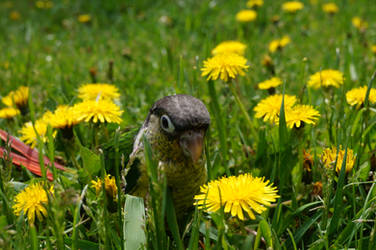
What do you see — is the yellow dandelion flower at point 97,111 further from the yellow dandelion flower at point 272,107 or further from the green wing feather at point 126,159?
the yellow dandelion flower at point 272,107

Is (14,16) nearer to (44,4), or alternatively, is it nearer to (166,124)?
(44,4)

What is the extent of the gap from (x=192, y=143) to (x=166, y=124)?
0.14m

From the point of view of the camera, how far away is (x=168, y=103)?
1.56m

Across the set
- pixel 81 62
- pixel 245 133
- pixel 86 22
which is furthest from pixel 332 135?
pixel 86 22

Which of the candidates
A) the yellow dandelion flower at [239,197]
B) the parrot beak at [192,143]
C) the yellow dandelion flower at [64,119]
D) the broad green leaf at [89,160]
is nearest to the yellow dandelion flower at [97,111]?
the yellow dandelion flower at [64,119]

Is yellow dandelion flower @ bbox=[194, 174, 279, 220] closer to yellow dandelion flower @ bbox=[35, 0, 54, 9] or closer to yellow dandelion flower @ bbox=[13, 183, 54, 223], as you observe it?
yellow dandelion flower @ bbox=[13, 183, 54, 223]

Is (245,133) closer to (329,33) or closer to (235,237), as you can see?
(235,237)

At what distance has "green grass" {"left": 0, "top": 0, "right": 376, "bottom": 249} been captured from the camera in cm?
136

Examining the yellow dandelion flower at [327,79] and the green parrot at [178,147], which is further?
the yellow dandelion flower at [327,79]

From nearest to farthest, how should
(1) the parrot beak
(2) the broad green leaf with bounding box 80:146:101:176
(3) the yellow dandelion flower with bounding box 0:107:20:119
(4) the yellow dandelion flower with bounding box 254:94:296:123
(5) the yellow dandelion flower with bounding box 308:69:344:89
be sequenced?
(1) the parrot beak → (2) the broad green leaf with bounding box 80:146:101:176 → (4) the yellow dandelion flower with bounding box 254:94:296:123 → (5) the yellow dandelion flower with bounding box 308:69:344:89 → (3) the yellow dandelion flower with bounding box 0:107:20:119

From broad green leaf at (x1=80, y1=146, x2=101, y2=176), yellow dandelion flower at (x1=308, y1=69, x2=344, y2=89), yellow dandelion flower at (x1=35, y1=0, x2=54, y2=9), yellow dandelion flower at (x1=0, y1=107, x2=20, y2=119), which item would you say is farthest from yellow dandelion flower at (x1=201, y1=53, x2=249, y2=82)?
yellow dandelion flower at (x1=35, y1=0, x2=54, y2=9)

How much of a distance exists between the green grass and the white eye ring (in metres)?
0.30

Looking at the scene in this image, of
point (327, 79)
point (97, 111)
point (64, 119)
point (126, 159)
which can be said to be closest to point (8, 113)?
point (64, 119)

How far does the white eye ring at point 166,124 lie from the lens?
152 cm
